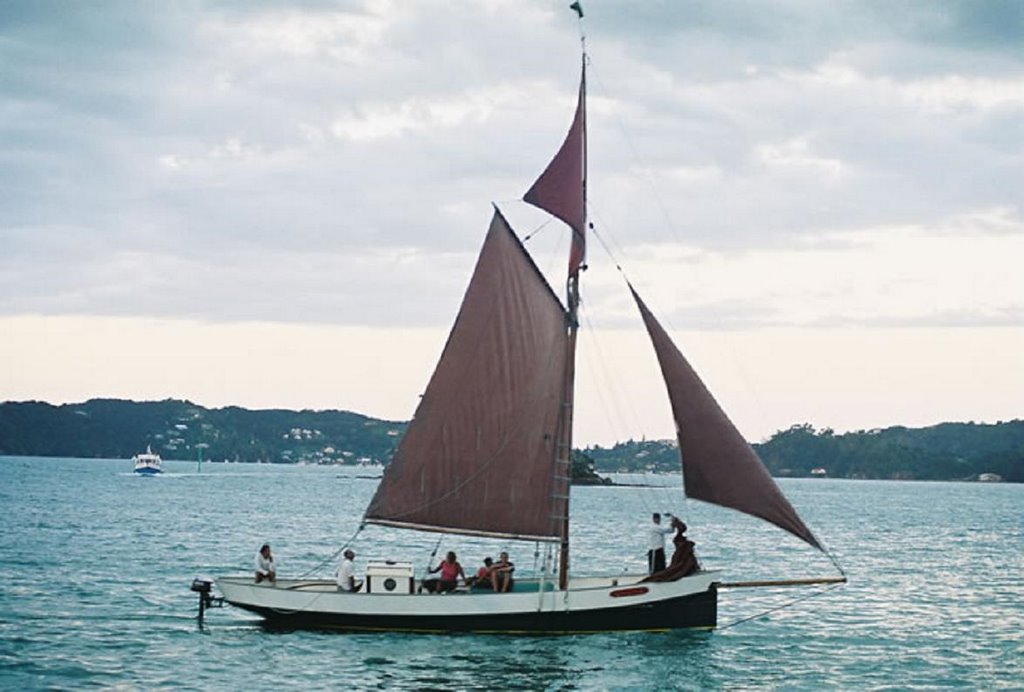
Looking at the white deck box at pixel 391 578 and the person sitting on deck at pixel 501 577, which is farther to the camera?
the white deck box at pixel 391 578

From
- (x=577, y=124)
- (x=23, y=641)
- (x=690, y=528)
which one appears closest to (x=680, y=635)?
(x=577, y=124)

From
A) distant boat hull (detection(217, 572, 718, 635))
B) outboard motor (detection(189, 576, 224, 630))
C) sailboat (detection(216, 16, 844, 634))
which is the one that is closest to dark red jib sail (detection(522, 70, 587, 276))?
sailboat (detection(216, 16, 844, 634))

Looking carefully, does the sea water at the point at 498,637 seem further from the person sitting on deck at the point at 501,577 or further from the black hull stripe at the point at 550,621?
the person sitting on deck at the point at 501,577

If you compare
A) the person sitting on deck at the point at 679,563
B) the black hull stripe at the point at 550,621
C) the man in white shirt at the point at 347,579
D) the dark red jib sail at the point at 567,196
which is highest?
the dark red jib sail at the point at 567,196

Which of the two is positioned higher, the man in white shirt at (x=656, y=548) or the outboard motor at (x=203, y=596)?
the man in white shirt at (x=656, y=548)

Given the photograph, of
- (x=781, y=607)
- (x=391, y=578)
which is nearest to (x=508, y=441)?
(x=391, y=578)

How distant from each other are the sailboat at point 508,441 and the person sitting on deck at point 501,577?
1.85ft

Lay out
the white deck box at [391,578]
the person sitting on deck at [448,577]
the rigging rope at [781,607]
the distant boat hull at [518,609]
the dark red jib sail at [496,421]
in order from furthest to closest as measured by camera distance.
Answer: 1. the rigging rope at [781,607]
2. the dark red jib sail at [496,421]
3. the person sitting on deck at [448,577]
4. the white deck box at [391,578]
5. the distant boat hull at [518,609]

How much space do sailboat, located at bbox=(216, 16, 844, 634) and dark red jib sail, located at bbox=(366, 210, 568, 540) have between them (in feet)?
0.08

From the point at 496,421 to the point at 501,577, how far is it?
12.8 ft

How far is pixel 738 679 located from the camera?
2952 cm

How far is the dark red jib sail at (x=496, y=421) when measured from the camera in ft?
107

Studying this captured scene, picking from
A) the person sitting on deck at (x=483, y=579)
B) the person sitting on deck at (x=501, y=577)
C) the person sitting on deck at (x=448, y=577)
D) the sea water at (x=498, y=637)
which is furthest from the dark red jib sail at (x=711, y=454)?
the person sitting on deck at (x=448, y=577)

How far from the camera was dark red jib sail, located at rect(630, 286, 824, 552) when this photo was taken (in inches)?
1210
